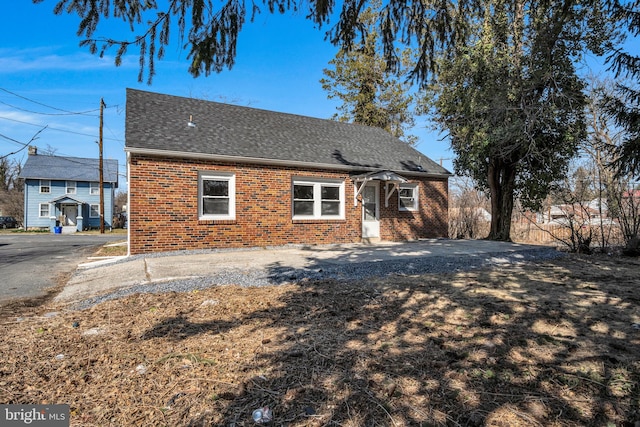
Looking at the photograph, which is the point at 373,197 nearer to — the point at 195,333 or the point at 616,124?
the point at 616,124

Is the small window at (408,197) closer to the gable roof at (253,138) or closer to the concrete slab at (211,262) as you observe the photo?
the gable roof at (253,138)

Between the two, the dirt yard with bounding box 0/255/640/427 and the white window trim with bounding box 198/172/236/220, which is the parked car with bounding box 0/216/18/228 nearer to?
the white window trim with bounding box 198/172/236/220

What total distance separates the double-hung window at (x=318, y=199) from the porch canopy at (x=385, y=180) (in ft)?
1.98

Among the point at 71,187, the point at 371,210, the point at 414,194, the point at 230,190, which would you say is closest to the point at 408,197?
the point at 414,194

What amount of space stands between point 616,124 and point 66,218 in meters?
36.7

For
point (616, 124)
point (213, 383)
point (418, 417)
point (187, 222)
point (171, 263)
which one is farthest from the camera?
point (187, 222)

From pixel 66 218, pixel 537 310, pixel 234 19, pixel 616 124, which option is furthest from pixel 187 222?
pixel 66 218

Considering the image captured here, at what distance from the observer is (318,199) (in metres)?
12.3

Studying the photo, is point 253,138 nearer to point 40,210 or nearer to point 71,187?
point 71,187

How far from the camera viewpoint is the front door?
30.1 meters

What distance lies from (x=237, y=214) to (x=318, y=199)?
304 centimetres

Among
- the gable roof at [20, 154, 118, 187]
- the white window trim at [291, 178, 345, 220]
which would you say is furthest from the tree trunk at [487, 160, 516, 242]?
the gable roof at [20, 154, 118, 187]

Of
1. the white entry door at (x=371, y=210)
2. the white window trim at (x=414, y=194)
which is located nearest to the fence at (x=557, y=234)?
the white window trim at (x=414, y=194)

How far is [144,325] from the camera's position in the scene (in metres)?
3.87
